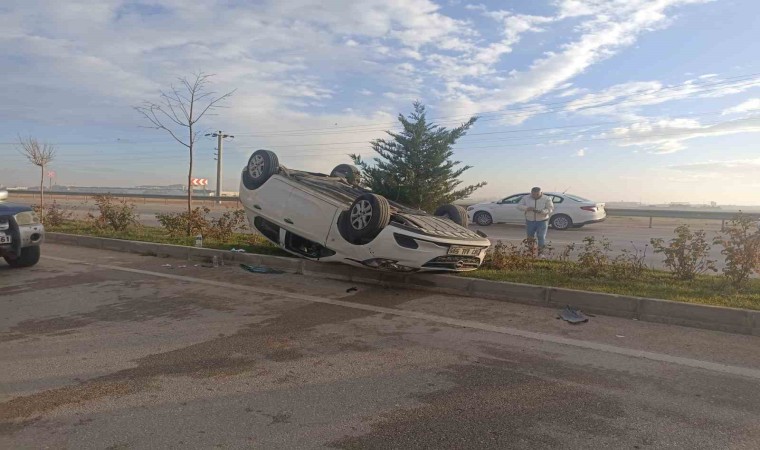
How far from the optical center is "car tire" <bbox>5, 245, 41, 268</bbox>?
8.95m

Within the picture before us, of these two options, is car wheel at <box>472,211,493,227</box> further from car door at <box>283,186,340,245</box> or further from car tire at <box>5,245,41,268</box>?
car tire at <box>5,245,41,268</box>

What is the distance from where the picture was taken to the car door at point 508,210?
65.4 ft

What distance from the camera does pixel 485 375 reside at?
415 cm

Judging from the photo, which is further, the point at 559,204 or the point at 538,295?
the point at 559,204

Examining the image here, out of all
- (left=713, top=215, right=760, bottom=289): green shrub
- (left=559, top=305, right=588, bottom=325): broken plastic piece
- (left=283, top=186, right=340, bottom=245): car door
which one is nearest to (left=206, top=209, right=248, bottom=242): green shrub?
(left=283, top=186, right=340, bottom=245): car door

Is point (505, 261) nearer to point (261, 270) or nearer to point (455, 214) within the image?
point (455, 214)

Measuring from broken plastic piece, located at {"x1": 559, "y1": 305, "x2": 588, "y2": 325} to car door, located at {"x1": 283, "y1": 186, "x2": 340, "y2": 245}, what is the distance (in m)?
3.19

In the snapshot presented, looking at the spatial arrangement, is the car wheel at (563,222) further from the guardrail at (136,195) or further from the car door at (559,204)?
the guardrail at (136,195)

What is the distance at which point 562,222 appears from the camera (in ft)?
61.9

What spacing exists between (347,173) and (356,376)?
6408 mm

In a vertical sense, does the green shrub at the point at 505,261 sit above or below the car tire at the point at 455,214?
below

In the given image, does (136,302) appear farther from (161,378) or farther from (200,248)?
(200,248)

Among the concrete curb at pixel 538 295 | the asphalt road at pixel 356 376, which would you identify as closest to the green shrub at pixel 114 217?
the concrete curb at pixel 538 295

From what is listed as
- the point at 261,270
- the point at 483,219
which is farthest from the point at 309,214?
the point at 483,219
